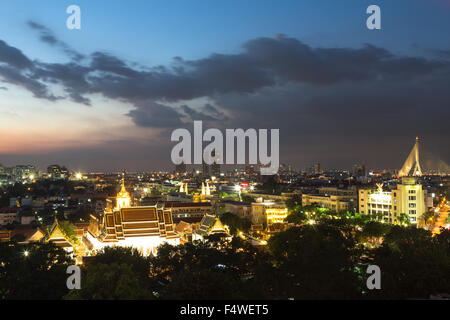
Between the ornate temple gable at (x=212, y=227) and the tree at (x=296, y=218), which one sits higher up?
the ornate temple gable at (x=212, y=227)

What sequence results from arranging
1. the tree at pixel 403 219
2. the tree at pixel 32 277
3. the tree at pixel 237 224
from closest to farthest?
1. the tree at pixel 32 277
2. the tree at pixel 403 219
3. the tree at pixel 237 224

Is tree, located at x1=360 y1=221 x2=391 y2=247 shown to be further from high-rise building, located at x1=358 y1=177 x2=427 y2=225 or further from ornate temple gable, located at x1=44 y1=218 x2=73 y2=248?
ornate temple gable, located at x1=44 y1=218 x2=73 y2=248

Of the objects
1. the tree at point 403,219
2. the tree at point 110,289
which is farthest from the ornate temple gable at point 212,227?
the tree at point 403,219

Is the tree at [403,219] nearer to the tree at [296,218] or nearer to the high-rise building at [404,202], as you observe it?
the high-rise building at [404,202]

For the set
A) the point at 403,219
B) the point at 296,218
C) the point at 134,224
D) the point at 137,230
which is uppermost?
the point at 134,224

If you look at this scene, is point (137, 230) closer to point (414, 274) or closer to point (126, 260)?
point (126, 260)

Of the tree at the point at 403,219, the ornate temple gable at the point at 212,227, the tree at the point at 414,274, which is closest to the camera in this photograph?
the tree at the point at 414,274

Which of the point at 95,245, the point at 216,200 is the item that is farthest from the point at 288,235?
the point at 216,200

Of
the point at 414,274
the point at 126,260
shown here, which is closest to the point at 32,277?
the point at 126,260
